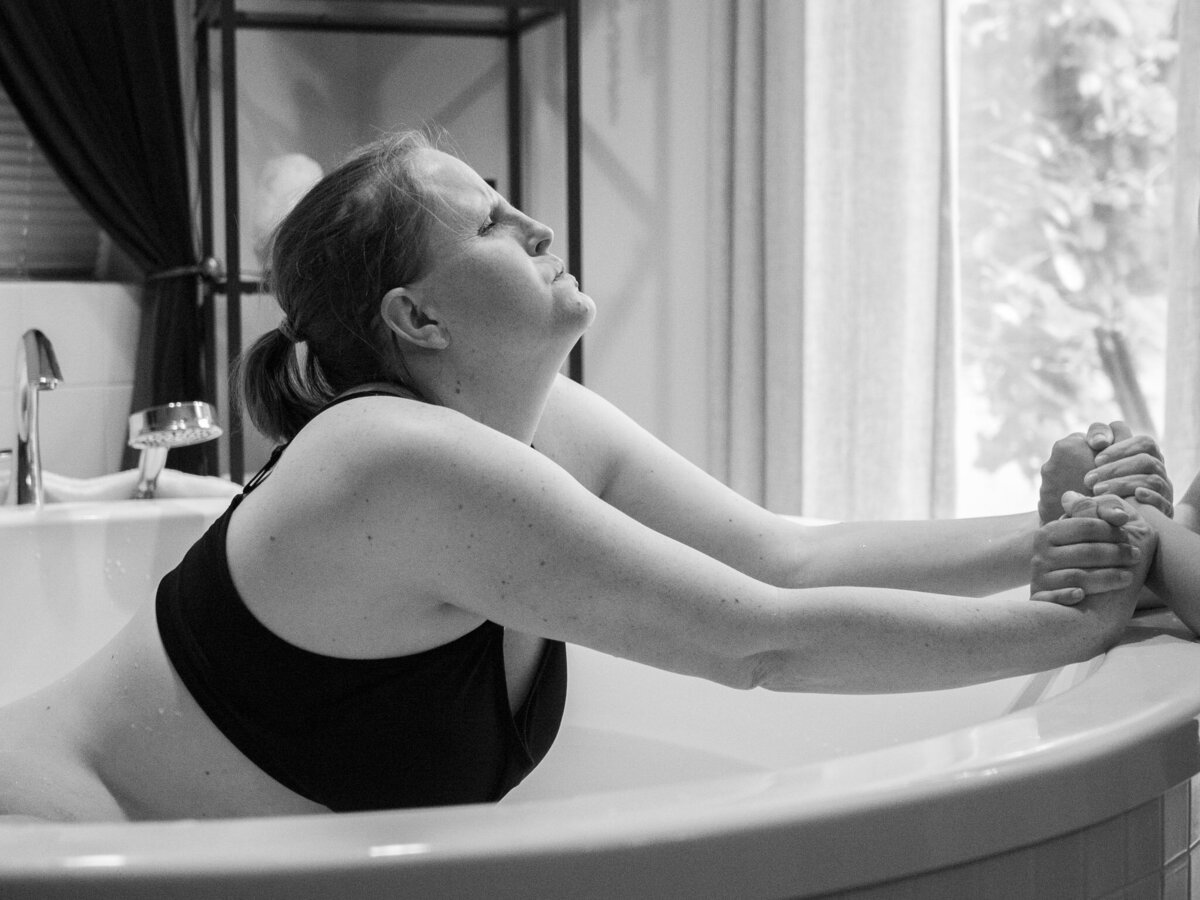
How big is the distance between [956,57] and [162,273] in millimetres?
1561

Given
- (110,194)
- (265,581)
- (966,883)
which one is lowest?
(966,883)

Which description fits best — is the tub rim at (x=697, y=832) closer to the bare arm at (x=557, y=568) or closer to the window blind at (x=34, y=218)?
the bare arm at (x=557, y=568)

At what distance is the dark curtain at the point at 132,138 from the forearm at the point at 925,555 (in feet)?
5.35

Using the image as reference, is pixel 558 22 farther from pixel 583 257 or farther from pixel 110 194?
pixel 110 194

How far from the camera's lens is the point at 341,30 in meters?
2.75

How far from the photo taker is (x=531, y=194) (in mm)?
2891

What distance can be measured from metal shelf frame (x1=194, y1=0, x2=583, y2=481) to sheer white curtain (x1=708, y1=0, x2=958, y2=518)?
0.37 m

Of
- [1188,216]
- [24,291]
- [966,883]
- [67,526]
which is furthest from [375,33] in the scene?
[966,883]

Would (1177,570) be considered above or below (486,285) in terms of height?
below

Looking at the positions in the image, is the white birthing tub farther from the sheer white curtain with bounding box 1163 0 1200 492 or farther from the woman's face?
the sheer white curtain with bounding box 1163 0 1200 492

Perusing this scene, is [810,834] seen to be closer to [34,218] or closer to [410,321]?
[410,321]

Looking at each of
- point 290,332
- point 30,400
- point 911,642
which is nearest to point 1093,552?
point 911,642

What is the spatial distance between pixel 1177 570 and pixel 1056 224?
69.1 inches

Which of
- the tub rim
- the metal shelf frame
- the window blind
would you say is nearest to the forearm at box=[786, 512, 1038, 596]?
the tub rim
